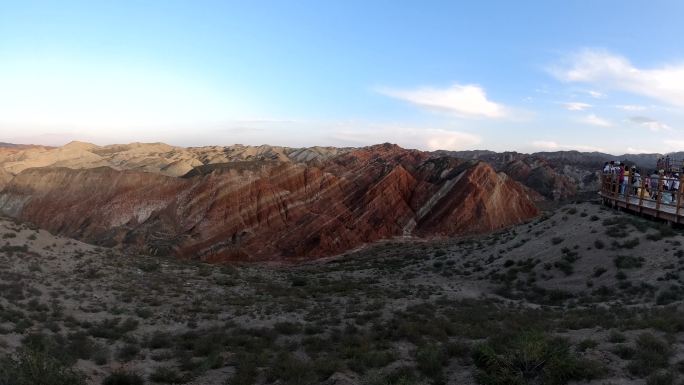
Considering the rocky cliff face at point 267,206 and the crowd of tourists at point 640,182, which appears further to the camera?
the rocky cliff face at point 267,206

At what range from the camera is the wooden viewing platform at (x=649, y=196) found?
15587mm

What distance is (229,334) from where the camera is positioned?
437 inches

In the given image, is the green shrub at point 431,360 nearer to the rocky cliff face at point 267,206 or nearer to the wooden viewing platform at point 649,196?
the wooden viewing platform at point 649,196

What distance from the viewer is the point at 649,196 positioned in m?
19.8

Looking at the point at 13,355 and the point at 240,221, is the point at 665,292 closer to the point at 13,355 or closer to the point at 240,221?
the point at 13,355

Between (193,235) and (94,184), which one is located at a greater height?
(94,184)

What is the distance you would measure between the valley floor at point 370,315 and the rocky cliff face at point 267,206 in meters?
20.3

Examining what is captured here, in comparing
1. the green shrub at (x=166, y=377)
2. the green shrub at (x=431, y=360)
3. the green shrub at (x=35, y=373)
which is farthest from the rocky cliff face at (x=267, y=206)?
the green shrub at (x=35, y=373)

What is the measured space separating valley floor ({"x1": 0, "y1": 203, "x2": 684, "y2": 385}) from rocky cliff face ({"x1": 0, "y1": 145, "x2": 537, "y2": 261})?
20288 mm

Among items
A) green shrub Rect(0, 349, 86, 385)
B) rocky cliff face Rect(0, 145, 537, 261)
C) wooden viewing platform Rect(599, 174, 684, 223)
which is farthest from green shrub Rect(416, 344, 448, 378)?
rocky cliff face Rect(0, 145, 537, 261)

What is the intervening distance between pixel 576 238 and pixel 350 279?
28.5 feet

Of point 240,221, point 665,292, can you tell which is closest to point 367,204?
point 240,221

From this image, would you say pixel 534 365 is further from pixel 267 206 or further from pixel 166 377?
pixel 267 206

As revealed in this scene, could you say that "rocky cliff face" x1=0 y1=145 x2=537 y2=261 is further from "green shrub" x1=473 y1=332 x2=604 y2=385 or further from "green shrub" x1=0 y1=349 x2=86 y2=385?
"green shrub" x1=0 y1=349 x2=86 y2=385
